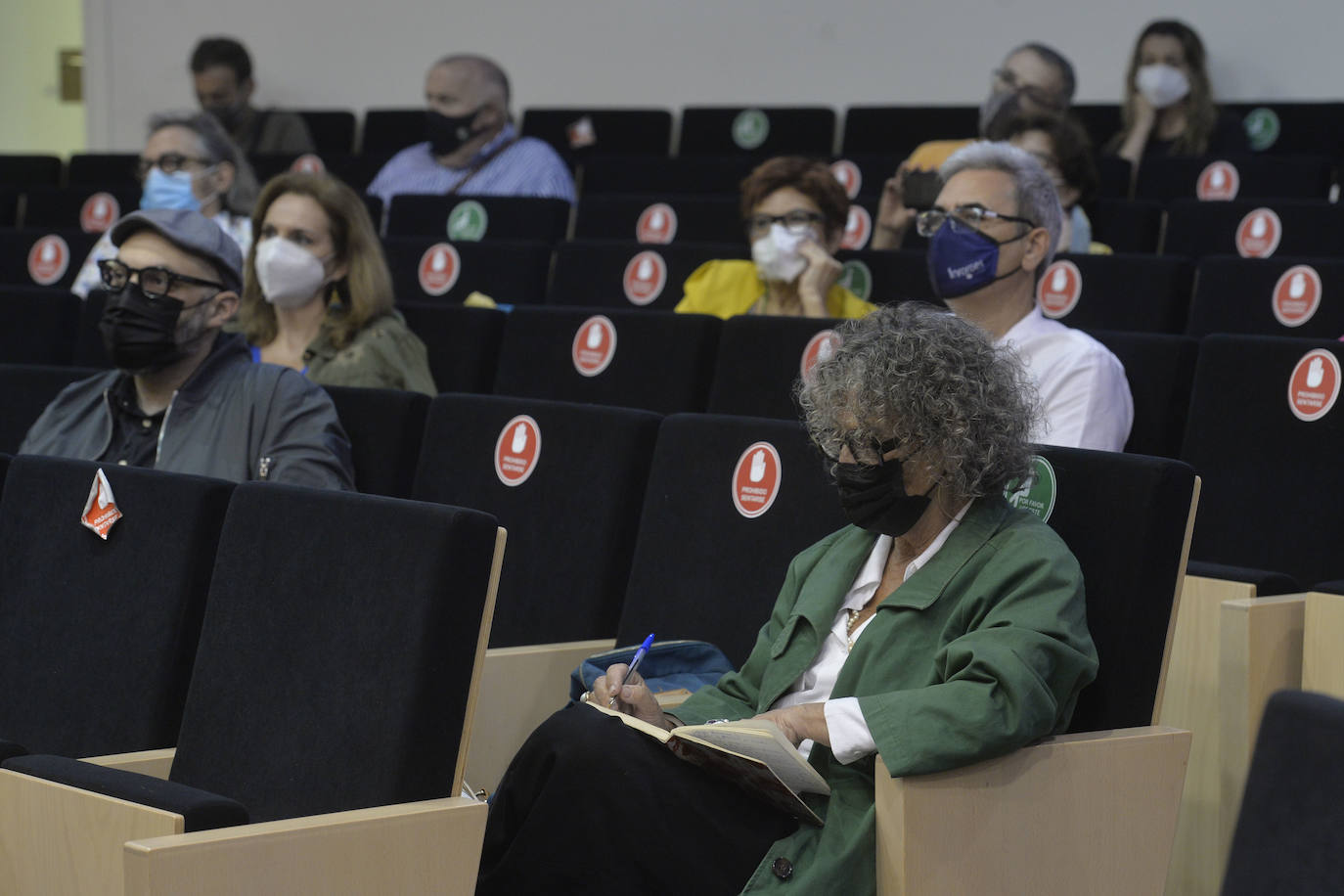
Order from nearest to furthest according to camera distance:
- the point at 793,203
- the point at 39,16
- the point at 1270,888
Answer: the point at 1270,888 → the point at 793,203 → the point at 39,16

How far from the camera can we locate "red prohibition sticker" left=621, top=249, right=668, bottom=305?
382 cm

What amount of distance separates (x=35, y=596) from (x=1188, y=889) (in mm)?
1604

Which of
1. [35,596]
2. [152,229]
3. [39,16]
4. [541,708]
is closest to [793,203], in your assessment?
[152,229]

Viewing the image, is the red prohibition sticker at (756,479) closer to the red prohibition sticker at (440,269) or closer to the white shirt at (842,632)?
the white shirt at (842,632)

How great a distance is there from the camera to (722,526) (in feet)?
7.30

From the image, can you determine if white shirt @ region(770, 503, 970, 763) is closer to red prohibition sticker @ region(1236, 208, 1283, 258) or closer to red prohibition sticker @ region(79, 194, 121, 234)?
red prohibition sticker @ region(1236, 208, 1283, 258)

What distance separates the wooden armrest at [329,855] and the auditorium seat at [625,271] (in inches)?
90.9

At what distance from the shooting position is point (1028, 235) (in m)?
2.74

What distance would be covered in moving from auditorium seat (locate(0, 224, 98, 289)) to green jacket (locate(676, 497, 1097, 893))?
3.25 metres

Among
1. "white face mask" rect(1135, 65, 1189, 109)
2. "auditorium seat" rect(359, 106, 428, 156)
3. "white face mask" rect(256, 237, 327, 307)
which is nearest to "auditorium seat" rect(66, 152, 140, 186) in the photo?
"auditorium seat" rect(359, 106, 428, 156)

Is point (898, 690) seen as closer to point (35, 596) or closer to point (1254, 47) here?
point (35, 596)

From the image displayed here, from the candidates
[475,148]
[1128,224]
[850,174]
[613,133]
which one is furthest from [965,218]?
[613,133]

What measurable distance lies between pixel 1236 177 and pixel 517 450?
2.84 m

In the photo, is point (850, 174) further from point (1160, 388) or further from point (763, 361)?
point (1160, 388)
